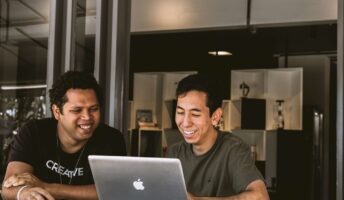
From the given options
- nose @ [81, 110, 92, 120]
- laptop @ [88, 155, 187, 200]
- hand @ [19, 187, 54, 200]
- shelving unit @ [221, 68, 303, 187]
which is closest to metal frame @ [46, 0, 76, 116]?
nose @ [81, 110, 92, 120]

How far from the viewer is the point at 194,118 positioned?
7.66 feet

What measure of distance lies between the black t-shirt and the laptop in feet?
2.42

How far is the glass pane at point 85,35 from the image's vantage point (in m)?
3.86

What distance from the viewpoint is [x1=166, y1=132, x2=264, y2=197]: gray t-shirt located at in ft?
7.22

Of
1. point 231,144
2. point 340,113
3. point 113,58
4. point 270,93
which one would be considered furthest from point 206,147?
point 270,93

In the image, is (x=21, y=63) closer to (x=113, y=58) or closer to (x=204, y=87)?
(x=113, y=58)

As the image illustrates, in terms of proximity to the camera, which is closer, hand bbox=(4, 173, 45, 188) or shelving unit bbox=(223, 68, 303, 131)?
hand bbox=(4, 173, 45, 188)

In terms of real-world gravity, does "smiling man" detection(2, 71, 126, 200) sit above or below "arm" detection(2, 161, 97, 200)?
above

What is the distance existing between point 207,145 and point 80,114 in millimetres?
676

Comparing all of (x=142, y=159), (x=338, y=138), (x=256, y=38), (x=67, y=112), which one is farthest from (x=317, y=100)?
(x=142, y=159)

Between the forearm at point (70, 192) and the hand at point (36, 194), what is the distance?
0.44ft

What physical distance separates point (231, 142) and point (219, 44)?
5573 mm

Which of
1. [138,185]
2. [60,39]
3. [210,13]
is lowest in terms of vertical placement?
[138,185]

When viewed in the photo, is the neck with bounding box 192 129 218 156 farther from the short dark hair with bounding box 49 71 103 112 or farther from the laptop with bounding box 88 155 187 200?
the short dark hair with bounding box 49 71 103 112
